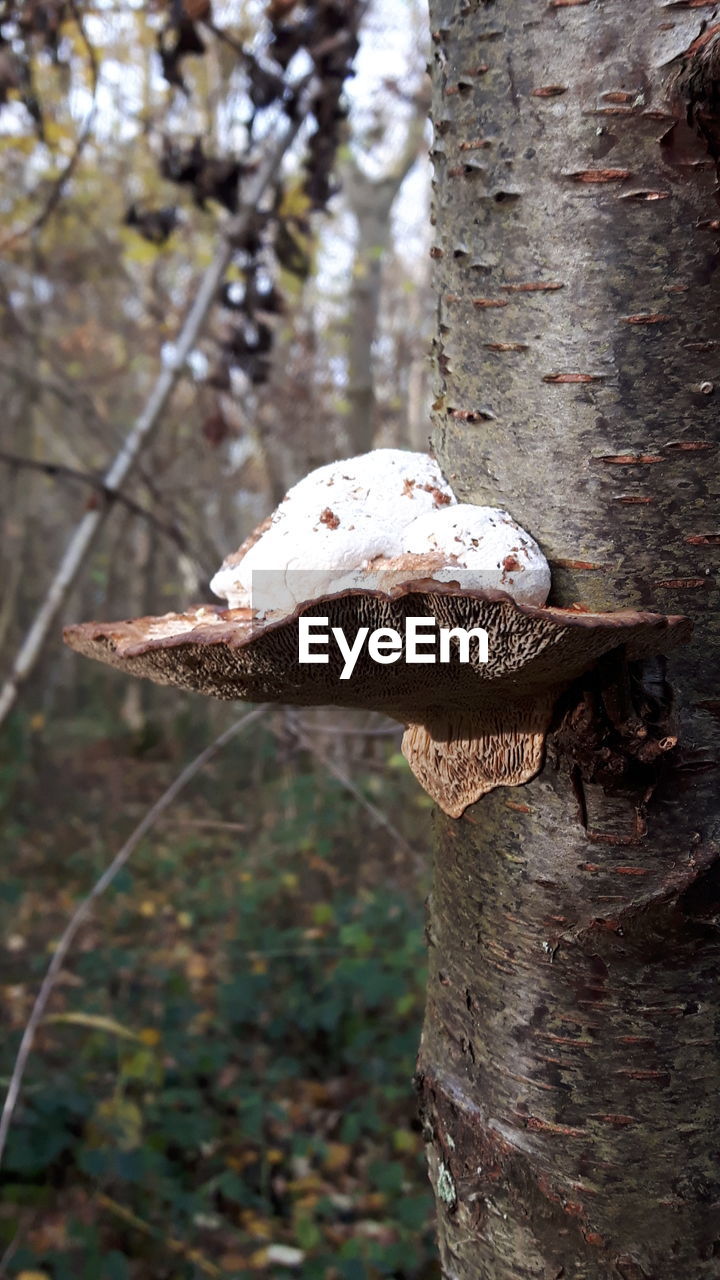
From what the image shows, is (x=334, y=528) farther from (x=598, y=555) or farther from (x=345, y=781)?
(x=345, y=781)

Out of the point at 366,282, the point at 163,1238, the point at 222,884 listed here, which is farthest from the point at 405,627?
the point at 366,282

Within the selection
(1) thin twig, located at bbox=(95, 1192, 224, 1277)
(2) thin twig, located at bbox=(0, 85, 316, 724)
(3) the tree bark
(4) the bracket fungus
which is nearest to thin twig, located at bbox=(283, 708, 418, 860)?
(2) thin twig, located at bbox=(0, 85, 316, 724)

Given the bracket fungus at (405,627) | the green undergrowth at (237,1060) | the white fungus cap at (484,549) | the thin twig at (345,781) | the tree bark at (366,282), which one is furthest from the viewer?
the tree bark at (366,282)

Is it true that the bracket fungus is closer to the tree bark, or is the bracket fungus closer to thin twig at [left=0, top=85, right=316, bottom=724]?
thin twig at [left=0, top=85, right=316, bottom=724]

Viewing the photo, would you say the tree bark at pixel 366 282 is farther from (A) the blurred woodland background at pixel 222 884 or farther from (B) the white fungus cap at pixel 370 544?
(B) the white fungus cap at pixel 370 544

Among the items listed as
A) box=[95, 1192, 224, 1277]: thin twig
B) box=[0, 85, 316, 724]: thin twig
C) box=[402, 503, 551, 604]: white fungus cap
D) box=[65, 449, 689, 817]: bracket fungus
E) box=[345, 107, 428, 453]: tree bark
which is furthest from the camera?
box=[345, 107, 428, 453]: tree bark

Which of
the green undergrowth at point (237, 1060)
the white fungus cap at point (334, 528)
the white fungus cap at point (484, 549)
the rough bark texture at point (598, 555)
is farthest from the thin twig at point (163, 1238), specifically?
the white fungus cap at point (484, 549)

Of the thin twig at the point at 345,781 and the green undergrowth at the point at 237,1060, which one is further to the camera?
the green undergrowth at the point at 237,1060
